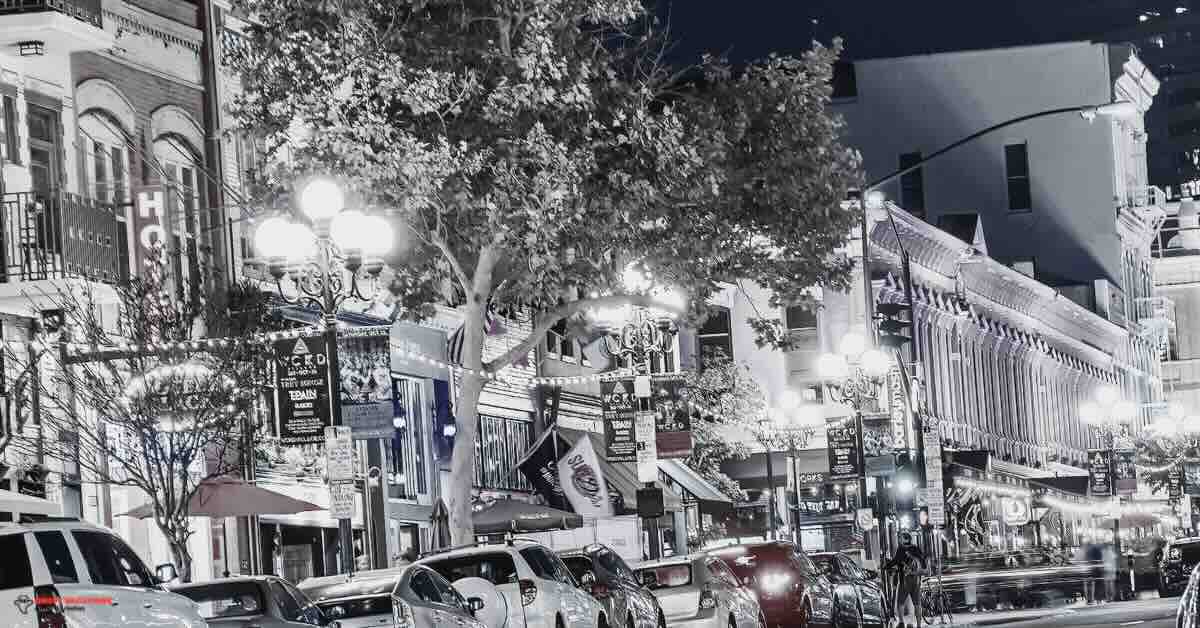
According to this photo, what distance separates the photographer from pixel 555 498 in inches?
1837

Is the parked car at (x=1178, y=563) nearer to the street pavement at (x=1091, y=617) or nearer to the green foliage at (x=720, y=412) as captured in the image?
the street pavement at (x=1091, y=617)

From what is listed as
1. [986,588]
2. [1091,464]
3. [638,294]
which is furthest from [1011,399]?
[638,294]

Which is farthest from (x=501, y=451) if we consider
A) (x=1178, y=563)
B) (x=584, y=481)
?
(x=1178, y=563)

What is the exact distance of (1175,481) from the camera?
327 feet

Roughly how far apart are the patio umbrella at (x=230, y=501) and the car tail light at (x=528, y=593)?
6.01 metres

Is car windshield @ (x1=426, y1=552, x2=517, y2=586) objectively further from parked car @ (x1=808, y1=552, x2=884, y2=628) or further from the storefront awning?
the storefront awning

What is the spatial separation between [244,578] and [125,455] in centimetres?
774

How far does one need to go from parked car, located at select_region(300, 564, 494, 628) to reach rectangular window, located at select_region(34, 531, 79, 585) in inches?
174

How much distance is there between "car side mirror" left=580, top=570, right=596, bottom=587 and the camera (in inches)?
1056

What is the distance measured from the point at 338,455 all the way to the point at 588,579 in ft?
12.7

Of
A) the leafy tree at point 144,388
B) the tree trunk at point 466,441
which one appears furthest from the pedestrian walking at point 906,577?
the leafy tree at point 144,388

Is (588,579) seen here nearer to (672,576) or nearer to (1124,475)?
(672,576)

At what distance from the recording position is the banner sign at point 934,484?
45.8m

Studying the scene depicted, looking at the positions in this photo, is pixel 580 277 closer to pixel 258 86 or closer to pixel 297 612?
pixel 258 86
